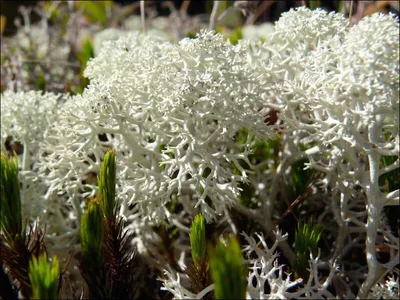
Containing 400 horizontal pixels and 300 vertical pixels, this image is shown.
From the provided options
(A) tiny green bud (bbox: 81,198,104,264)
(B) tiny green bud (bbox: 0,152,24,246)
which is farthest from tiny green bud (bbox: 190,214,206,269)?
(B) tiny green bud (bbox: 0,152,24,246)

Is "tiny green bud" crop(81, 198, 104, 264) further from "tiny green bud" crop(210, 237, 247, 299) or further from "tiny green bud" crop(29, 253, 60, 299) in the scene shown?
"tiny green bud" crop(210, 237, 247, 299)

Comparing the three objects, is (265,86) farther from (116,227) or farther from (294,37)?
(116,227)

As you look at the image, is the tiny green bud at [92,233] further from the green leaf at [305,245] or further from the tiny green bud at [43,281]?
the green leaf at [305,245]

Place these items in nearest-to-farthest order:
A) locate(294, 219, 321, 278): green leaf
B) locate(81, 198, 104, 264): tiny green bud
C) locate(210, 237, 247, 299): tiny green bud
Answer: locate(210, 237, 247, 299): tiny green bud < locate(81, 198, 104, 264): tiny green bud < locate(294, 219, 321, 278): green leaf

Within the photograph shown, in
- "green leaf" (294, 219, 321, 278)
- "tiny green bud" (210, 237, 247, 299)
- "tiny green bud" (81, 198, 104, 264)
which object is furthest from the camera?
"green leaf" (294, 219, 321, 278)

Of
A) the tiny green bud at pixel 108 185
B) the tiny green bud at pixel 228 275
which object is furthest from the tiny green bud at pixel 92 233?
the tiny green bud at pixel 228 275

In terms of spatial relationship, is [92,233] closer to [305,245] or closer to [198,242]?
[198,242]
